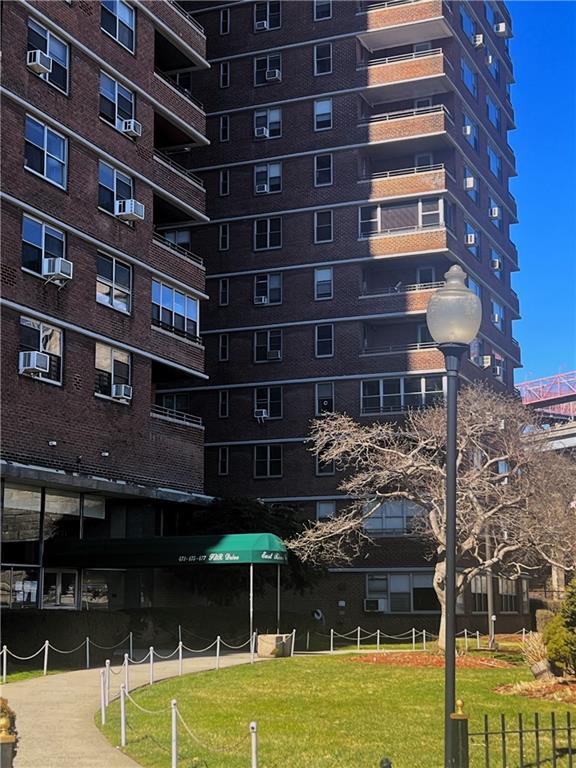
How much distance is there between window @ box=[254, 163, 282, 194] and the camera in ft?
188

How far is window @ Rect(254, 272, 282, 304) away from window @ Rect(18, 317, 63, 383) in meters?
23.7

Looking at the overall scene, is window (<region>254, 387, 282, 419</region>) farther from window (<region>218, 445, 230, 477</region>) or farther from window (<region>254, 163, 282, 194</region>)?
window (<region>254, 163, 282, 194</region>)

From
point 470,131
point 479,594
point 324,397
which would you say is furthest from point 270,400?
point 470,131

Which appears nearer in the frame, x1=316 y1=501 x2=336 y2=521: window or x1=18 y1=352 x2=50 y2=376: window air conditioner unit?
x1=18 y1=352 x2=50 y2=376: window air conditioner unit

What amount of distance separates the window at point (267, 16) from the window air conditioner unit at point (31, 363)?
33129mm

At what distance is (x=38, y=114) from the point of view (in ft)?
108

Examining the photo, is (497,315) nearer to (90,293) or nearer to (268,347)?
(268,347)

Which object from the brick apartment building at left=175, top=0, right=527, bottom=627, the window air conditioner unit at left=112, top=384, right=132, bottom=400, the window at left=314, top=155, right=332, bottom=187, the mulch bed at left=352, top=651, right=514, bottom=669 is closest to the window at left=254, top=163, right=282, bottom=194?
the brick apartment building at left=175, top=0, right=527, bottom=627

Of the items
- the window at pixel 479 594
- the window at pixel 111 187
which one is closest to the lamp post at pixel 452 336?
the window at pixel 111 187

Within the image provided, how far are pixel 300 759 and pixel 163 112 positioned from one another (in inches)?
1207

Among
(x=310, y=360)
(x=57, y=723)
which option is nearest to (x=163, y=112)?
(x=310, y=360)

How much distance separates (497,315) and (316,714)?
149 feet

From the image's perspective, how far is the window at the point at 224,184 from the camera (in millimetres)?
58562

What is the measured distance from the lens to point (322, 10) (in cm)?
5784
